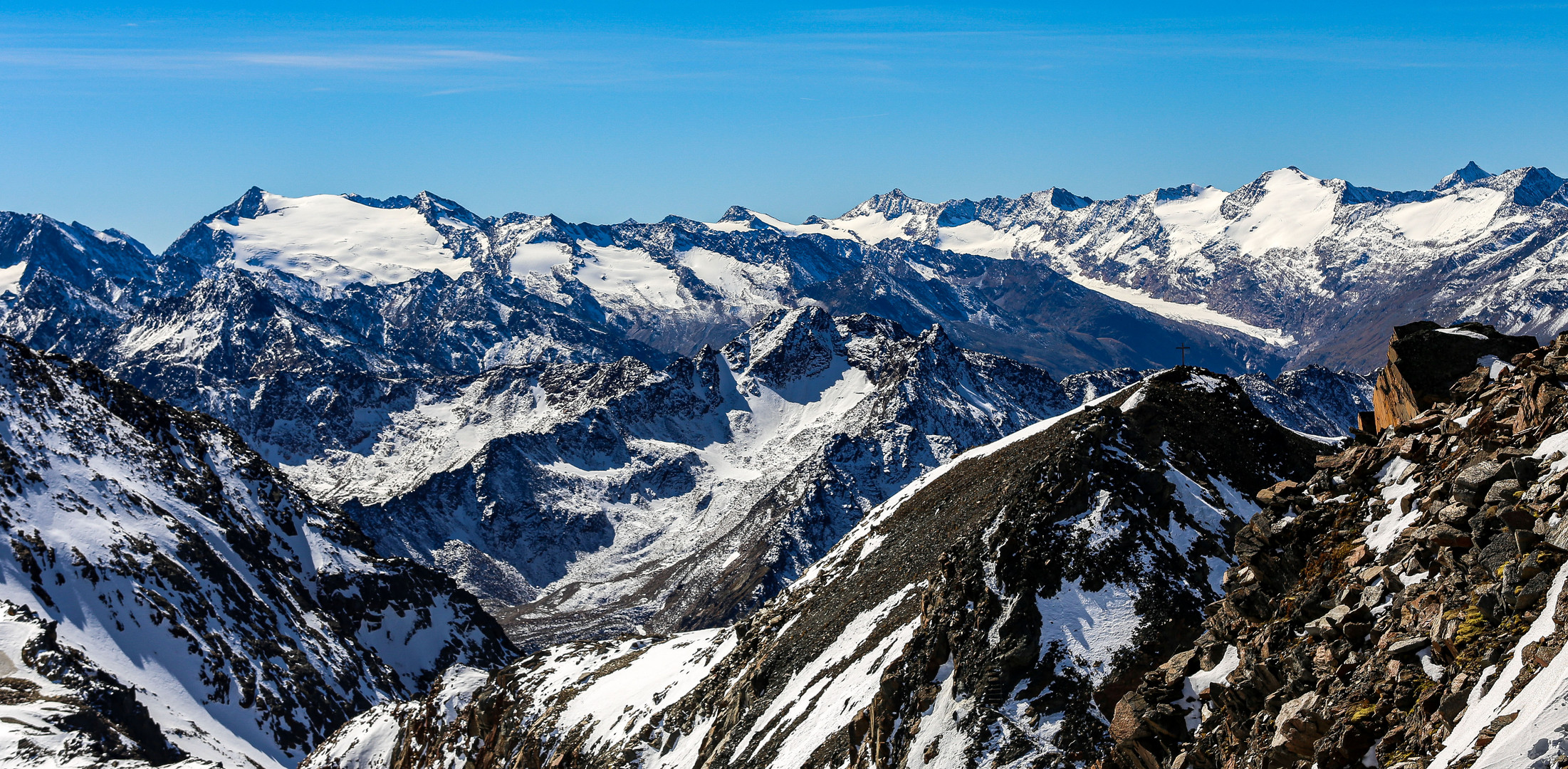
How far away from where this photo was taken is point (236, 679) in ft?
522

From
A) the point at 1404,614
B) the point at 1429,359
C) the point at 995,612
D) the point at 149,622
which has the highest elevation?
the point at 149,622

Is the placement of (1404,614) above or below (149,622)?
below

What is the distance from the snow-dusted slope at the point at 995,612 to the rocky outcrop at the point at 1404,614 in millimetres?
8090

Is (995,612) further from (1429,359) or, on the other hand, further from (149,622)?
(149,622)

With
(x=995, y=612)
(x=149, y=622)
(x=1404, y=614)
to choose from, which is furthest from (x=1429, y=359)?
(x=149, y=622)

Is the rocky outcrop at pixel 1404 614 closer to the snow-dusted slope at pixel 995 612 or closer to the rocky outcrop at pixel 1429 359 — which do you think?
the snow-dusted slope at pixel 995 612

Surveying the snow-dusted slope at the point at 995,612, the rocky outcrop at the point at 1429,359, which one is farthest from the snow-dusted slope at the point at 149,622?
the rocky outcrop at the point at 1429,359

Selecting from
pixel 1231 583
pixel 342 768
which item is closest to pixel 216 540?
pixel 342 768

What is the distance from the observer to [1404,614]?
22.5 m

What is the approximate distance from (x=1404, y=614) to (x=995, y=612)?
2232cm

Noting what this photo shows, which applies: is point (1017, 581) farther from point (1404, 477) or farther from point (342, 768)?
point (342, 768)

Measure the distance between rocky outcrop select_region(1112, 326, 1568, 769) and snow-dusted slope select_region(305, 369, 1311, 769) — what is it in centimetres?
809

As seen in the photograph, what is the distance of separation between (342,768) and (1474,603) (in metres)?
118

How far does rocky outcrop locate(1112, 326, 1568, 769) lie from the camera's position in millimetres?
19078
